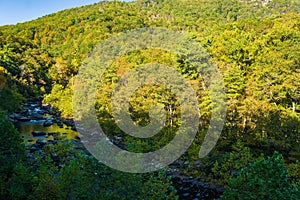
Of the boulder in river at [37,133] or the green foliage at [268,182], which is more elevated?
the green foliage at [268,182]

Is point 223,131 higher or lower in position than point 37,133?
higher

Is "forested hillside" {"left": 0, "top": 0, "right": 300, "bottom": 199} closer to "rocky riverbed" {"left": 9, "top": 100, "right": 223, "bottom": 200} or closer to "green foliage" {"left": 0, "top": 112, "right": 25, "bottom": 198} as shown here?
"green foliage" {"left": 0, "top": 112, "right": 25, "bottom": 198}

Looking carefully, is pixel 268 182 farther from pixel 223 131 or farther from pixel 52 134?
pixel 52 134

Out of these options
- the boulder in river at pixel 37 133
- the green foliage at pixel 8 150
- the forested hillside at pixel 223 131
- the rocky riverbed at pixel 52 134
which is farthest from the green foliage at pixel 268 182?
the boulder in river at pixel 37 133

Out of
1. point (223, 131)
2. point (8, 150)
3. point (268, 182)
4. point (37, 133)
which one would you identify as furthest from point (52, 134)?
point (268, 182)

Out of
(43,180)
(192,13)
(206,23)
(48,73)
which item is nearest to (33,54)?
(48,73)

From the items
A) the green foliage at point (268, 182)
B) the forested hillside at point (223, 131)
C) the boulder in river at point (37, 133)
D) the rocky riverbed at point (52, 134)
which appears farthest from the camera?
the boulder in river at point (37, 133)

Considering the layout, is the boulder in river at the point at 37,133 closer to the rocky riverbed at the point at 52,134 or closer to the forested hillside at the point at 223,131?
the rocky riverbed at the point at 52,134
